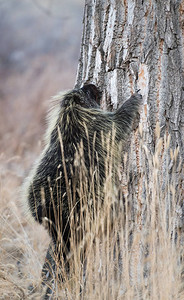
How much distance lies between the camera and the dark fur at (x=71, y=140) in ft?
8.97

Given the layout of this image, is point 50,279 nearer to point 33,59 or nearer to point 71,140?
point 71,140

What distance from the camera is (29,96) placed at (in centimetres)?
1042

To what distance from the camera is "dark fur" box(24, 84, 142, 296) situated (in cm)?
273

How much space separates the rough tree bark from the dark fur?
144 mm

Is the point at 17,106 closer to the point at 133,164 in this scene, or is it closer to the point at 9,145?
the point at 9,145

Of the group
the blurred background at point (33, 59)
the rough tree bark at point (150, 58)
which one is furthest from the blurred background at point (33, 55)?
the rough tree bark at point (150, 58)

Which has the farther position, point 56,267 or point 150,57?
point 150,57

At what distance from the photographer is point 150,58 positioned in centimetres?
281

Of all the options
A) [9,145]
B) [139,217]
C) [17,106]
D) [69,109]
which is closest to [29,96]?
[17,106]

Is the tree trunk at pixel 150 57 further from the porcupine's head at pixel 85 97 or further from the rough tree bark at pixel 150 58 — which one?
the porcupine's head at pixel 85 97

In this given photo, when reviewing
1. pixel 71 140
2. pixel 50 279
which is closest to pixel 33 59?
pixel 71 140

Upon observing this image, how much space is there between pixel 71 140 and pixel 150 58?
91 centimetres

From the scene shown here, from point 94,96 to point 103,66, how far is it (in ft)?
0.90

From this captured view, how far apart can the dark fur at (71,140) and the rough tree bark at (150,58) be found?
0.14 m
